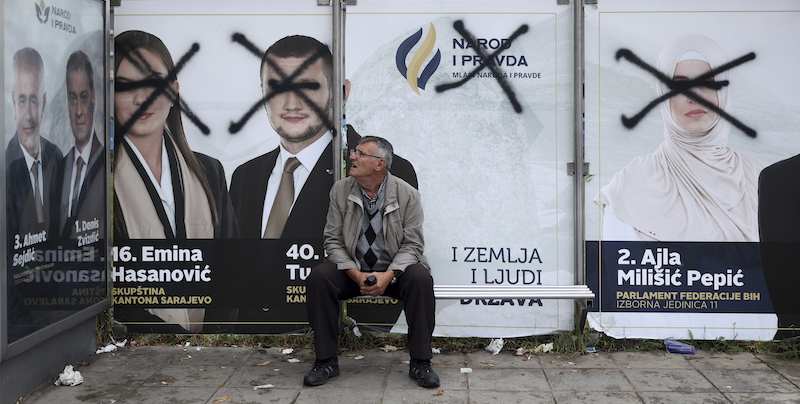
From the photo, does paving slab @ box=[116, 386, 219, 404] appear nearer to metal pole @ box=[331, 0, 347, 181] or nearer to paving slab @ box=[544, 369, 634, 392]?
metal pole @ box=[331, 0, 347, 181]

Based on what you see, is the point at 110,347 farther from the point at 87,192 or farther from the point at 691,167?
the point at 691,167

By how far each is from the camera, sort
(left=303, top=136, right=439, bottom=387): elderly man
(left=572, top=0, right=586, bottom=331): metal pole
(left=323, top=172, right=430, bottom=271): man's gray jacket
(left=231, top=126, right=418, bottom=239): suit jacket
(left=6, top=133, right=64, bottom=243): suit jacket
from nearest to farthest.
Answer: (left=6, top=133, right=64, bottom=243): suit jacket → (left=303, top=136, right=439, bottom=387): elderly man → (left=323, top=172, right=430, bottom=271): man's gray jacket → (left=572, top=0, right=586, bottom=331): metal pole → (left=231, top=126, right=418, bottom=239): suit jacket

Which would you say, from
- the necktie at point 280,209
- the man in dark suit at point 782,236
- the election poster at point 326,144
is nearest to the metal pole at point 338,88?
the election poster at point 326,144

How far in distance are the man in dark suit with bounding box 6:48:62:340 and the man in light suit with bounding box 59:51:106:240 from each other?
0.44 feet

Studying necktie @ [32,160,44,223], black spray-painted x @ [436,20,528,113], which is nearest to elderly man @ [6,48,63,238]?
necktie @ [32,160,44,223]

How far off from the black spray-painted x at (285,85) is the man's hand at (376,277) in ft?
3.84

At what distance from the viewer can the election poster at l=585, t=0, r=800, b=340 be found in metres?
4.65

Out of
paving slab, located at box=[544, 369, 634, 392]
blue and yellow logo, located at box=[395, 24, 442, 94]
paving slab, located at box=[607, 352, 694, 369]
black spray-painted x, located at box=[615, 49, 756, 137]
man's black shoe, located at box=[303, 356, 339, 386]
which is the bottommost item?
paving slab, located at box=[544, 369, 634, 392]

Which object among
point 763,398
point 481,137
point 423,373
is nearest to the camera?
point 763,398

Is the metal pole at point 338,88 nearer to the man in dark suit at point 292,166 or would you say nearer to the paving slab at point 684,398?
the man in dark suit at point 292,166

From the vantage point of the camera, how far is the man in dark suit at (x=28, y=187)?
12.2 ft

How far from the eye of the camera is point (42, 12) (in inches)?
157

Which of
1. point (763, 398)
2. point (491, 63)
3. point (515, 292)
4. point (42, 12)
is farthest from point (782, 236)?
point (42, 12)

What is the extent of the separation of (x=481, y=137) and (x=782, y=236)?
7.46 ft
